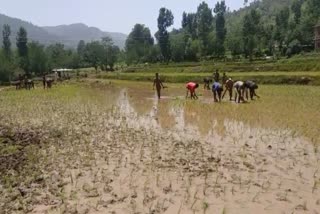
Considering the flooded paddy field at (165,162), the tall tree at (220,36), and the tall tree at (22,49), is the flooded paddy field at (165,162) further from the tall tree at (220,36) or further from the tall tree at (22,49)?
the tall tree at (22,49)

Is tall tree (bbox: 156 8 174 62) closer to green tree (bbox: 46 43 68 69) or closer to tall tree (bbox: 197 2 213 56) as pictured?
tall tree (bbox: 197 2 213 56)

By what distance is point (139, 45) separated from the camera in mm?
102938

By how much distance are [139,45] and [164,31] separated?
386 inches

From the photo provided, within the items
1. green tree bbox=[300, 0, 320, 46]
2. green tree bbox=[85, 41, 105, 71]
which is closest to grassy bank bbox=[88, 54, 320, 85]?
green tree bbox=[300, 0, 320, 46]

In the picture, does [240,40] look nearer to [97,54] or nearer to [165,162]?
[97,54]

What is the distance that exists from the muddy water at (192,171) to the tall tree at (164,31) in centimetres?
7359

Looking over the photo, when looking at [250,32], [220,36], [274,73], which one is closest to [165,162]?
[274,73]

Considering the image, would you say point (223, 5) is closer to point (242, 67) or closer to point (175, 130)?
point (242, 67)

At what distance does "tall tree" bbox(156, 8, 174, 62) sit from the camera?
88.8 m

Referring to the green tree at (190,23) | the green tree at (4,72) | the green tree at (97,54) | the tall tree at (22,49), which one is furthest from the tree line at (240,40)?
the green tree at (4,72)

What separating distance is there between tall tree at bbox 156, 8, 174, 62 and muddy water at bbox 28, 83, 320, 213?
241 feet

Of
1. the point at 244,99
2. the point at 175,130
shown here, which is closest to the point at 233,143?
the point at 175,130

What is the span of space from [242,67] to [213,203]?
4273 cm

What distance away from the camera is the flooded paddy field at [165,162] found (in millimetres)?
7785
